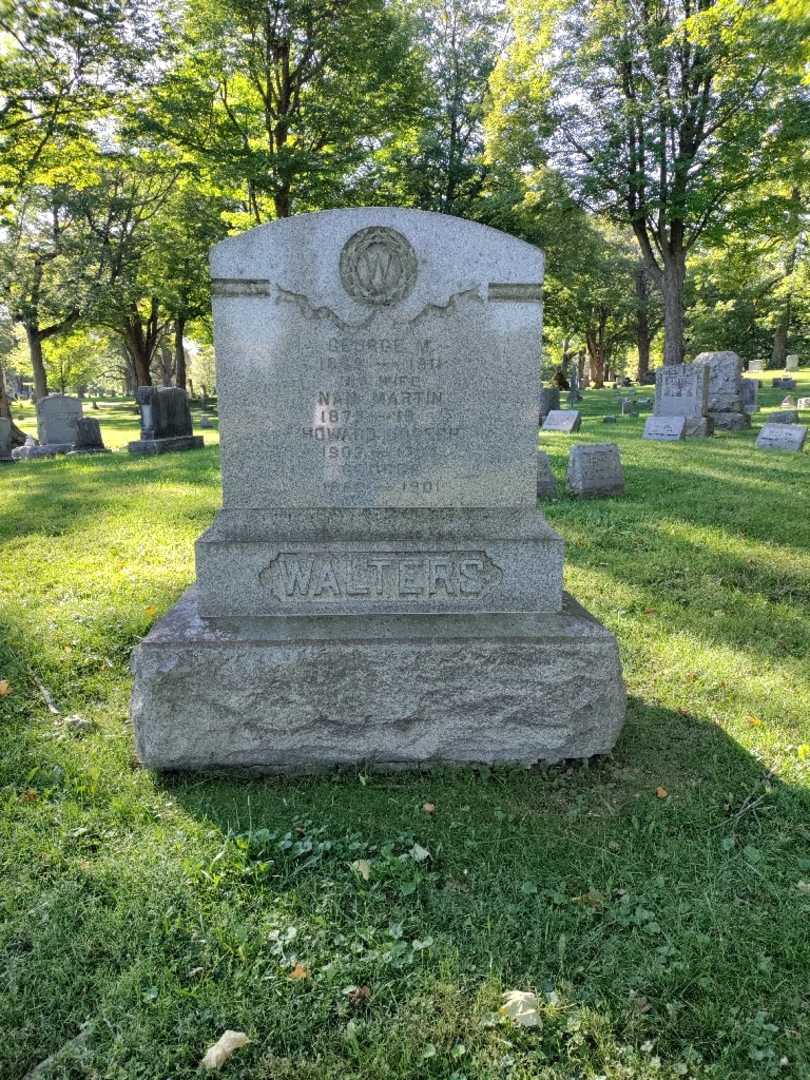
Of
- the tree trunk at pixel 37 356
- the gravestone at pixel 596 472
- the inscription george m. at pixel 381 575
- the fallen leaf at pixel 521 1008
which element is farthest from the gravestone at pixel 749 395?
the tree trunk at pixel 37 356

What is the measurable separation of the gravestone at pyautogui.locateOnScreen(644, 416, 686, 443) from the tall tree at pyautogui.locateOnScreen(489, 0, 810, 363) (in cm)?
498

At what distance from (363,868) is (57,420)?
1945cm

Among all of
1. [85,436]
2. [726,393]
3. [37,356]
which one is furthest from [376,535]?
[37,356]

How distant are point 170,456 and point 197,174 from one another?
802cm

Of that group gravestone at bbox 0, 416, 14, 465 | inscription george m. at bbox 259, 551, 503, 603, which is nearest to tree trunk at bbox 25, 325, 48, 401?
gravestone at bbox 0, 416, 14, 465

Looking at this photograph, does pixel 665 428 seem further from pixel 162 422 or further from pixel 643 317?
pixel 643 317

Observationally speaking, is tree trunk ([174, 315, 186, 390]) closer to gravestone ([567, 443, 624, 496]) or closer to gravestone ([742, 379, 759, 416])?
gravestone ([742, 379, 759, 416])

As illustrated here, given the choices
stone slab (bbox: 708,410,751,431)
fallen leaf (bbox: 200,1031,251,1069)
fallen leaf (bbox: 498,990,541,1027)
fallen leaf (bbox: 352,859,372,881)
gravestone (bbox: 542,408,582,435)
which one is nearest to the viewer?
fallen leaf (bbox: 200,1031,251,1069)

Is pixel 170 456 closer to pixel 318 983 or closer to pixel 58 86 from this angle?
pixel 58 86

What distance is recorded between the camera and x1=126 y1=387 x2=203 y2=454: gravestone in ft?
47.6

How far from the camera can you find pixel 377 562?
319 cm

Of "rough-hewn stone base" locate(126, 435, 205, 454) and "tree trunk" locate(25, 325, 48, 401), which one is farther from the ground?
"tree trunk" locate(25, 325, 48, 401)

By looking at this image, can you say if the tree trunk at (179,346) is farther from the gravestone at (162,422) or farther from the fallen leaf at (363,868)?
the fallen leaf at (363,868)

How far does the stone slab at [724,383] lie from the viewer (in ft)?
53.8
